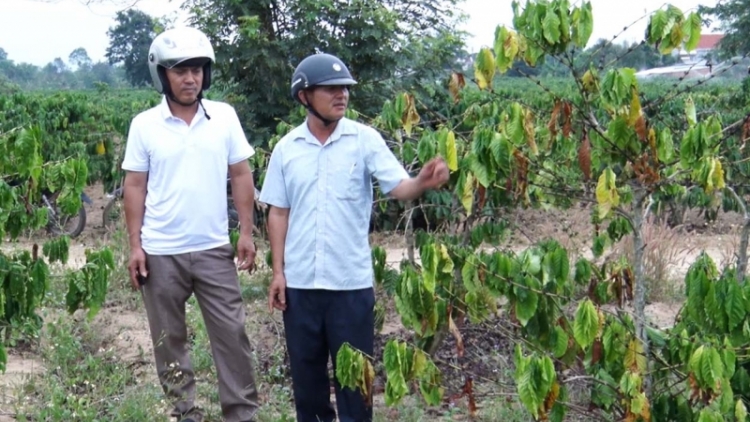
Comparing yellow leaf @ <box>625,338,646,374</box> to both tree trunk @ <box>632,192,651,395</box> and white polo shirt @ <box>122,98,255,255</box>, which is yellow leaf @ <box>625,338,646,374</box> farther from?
white polo shirt @ <box>122,98,255,255</box>

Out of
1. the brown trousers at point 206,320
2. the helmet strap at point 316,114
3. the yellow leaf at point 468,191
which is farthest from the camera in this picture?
the brown trousers at point 206,320

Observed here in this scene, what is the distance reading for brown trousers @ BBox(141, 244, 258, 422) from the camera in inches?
191

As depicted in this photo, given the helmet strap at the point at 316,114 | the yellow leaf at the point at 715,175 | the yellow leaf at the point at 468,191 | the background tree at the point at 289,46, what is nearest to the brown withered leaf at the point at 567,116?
the yellow leaf at the point at 468,191

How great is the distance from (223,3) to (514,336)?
807cm

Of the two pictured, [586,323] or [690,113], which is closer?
[586,323]

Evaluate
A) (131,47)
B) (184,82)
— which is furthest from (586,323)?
(131,47)

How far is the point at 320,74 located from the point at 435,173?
2.43 feet

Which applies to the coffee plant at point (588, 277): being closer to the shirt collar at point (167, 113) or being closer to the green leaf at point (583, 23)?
the green leaf at point (583, 23)

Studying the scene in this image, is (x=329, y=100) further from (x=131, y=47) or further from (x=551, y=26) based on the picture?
(x=131, y=47)

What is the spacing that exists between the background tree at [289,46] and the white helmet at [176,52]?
645cm

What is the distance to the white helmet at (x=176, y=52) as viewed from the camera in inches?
183

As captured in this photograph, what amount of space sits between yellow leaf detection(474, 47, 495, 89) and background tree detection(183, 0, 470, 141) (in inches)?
291

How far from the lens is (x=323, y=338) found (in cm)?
457

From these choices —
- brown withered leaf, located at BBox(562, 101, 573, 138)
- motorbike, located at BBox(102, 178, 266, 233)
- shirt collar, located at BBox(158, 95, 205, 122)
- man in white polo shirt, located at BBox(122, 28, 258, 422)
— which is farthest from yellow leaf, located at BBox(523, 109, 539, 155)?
motorbike, located at BBox(102, 178, 266, 233)
